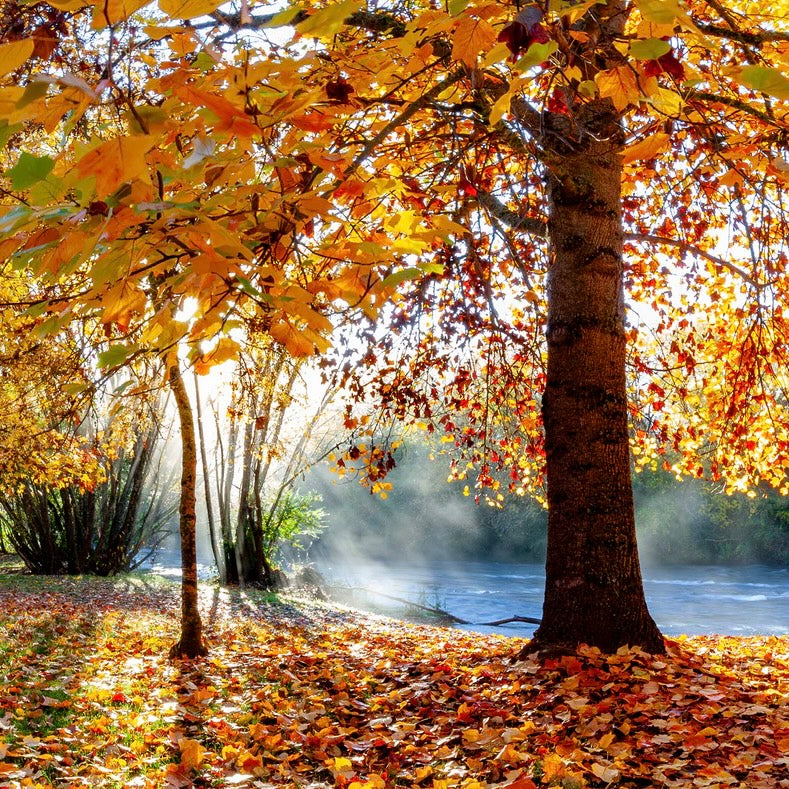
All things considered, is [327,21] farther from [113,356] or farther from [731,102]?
[731,102]

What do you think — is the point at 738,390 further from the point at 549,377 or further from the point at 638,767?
the point at 638,767

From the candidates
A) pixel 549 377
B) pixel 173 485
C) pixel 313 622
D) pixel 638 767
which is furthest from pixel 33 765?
pixel 173 485

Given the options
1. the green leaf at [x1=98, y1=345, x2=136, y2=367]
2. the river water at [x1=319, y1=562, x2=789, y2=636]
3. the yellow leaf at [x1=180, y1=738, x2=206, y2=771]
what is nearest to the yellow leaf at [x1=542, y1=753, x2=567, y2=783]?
the yellow leaf at [x1=180, y1=738, x2=206, y2=771]

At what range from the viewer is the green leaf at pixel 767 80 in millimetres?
1289

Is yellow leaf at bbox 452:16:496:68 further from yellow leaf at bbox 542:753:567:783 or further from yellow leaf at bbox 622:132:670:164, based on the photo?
yellow leaf at bbox 542:753:567:783

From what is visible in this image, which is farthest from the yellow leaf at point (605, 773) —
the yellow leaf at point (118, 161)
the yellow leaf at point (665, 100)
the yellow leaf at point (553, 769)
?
the yellow leaf at point (118, 161)

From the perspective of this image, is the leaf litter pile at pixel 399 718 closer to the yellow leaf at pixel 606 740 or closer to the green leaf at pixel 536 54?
the yellow leaf at pixel 606 740

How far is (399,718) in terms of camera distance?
3533mm

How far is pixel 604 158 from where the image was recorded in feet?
14.8

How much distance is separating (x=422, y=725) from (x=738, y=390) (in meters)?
4.73

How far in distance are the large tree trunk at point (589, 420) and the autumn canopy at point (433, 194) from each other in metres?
0.01

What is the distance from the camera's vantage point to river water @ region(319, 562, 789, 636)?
13.9m

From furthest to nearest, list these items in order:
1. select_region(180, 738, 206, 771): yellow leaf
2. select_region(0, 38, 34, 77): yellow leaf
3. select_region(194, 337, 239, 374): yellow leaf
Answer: select_region(180, 738, 206, 771): yellow leaf → select_region(194, 337, 239, 374): yellow leaf → select_region(0, 38, 34, 77): yellow leaf

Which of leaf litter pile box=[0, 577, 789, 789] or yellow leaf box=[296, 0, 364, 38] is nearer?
yellow leaf box=[296, 0, 364, 38]
